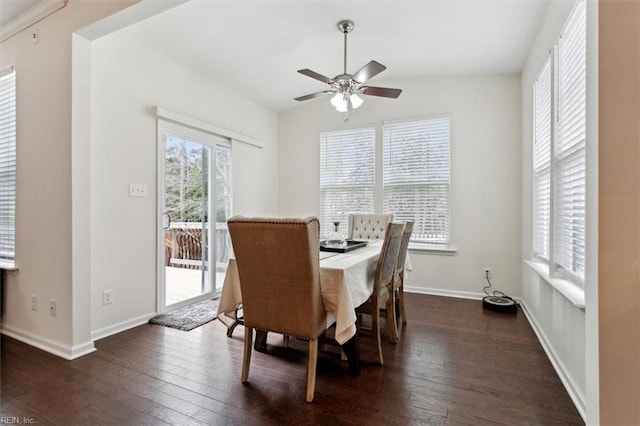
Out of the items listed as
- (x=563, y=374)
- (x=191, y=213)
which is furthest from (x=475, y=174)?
(x=191, y=213)

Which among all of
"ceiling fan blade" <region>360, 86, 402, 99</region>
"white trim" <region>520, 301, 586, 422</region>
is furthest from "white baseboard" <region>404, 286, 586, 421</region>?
"ceiling fan blade" <region>360, 86, 402, 99</region>

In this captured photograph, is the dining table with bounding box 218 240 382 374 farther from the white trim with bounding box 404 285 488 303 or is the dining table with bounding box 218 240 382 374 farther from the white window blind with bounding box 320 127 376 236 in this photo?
the white window blind with bounding box 320 127 376 236

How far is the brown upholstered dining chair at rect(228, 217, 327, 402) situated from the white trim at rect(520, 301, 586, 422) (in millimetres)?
1473

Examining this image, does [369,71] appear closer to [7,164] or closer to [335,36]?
[335,36]

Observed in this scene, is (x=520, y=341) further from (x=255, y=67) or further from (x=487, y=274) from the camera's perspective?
(x=255, y=67)

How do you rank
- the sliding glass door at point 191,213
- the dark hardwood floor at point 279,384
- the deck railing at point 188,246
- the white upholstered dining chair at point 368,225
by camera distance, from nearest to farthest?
the dark hardwood floor at point 279,384, the sliding glass door at point 191,213, the deck railing at point 188,246, the white upholstered dining chair at point 368,225

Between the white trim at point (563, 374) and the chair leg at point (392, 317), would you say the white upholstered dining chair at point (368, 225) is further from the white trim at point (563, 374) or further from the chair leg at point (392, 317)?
the white trim at point (563, 374)

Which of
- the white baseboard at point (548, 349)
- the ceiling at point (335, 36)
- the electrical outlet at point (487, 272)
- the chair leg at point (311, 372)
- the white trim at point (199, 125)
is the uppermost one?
Answer: the ceiling at point (335, 36)

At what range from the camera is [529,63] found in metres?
3.38

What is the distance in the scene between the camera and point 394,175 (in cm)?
452

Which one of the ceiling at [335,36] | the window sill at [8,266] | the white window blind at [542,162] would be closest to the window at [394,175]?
the ceiling at [335,36]

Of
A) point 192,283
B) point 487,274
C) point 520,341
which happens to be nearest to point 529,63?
point 487,274

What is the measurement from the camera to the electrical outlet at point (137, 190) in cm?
305

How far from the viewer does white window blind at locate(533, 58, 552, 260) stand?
2717 mm
